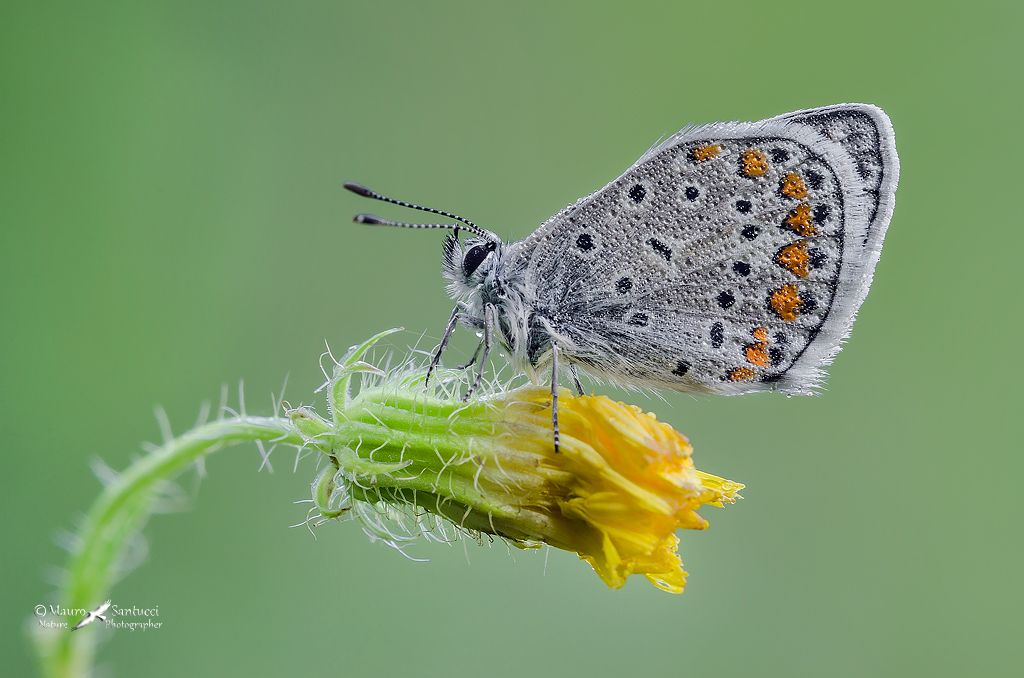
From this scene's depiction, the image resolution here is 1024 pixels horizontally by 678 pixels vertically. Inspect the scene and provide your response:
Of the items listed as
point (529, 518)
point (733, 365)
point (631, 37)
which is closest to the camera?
point (529, 518)

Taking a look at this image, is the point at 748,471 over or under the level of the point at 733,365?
under

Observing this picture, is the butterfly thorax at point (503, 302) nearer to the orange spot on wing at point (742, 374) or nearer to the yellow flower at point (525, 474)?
the yellow flower at point (525, 474)

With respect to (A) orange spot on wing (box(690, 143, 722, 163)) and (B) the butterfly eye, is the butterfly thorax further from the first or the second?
(A) orange spot on wing (box(690, 143, 722, 163))

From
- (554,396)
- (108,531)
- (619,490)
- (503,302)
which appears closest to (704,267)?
(503,302)

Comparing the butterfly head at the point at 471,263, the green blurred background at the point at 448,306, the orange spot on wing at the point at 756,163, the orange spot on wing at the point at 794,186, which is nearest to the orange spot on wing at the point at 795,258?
the orange spot on wing at the point at 794,186

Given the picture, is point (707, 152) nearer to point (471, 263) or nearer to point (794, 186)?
point (794, 186)

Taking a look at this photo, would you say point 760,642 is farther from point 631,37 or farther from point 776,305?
point 631,37

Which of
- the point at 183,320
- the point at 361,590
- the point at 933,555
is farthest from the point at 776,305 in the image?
the point at 183,320
